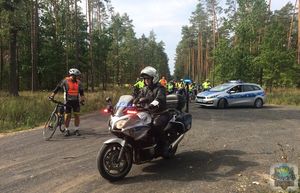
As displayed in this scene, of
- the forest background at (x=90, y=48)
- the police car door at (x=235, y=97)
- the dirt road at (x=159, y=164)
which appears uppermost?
the forest background at (x=90, y=48)

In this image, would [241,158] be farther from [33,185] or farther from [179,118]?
[33,185]

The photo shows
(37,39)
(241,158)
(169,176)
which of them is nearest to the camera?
(169,176)

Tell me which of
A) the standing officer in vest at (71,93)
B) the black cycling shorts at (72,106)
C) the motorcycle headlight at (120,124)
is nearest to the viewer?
the motorcycle headlight at (120,124)

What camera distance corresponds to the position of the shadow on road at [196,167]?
6828 mm

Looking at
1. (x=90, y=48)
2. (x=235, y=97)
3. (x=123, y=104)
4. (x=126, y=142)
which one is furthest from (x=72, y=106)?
(x=90, y=48)

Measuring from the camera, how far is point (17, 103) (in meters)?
16.5

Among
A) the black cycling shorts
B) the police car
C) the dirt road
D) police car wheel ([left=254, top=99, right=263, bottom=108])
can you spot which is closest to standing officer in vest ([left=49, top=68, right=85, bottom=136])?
the black cycling shorts

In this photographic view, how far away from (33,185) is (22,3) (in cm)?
2124

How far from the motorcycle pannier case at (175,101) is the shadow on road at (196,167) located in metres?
1.13

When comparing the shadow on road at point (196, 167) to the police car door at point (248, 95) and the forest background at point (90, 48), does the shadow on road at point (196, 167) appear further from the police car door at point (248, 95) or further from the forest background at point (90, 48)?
the police car door at point (248, 95)

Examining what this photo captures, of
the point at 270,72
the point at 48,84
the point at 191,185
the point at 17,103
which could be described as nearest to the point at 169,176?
the point at 191,185

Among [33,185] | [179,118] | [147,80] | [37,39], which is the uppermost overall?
[37,39]

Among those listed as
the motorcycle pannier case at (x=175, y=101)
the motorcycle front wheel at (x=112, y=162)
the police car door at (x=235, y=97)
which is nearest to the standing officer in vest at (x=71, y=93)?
the motorcycle pannier case at (x=175, y=101)

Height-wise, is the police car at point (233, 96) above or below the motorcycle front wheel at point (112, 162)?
above
